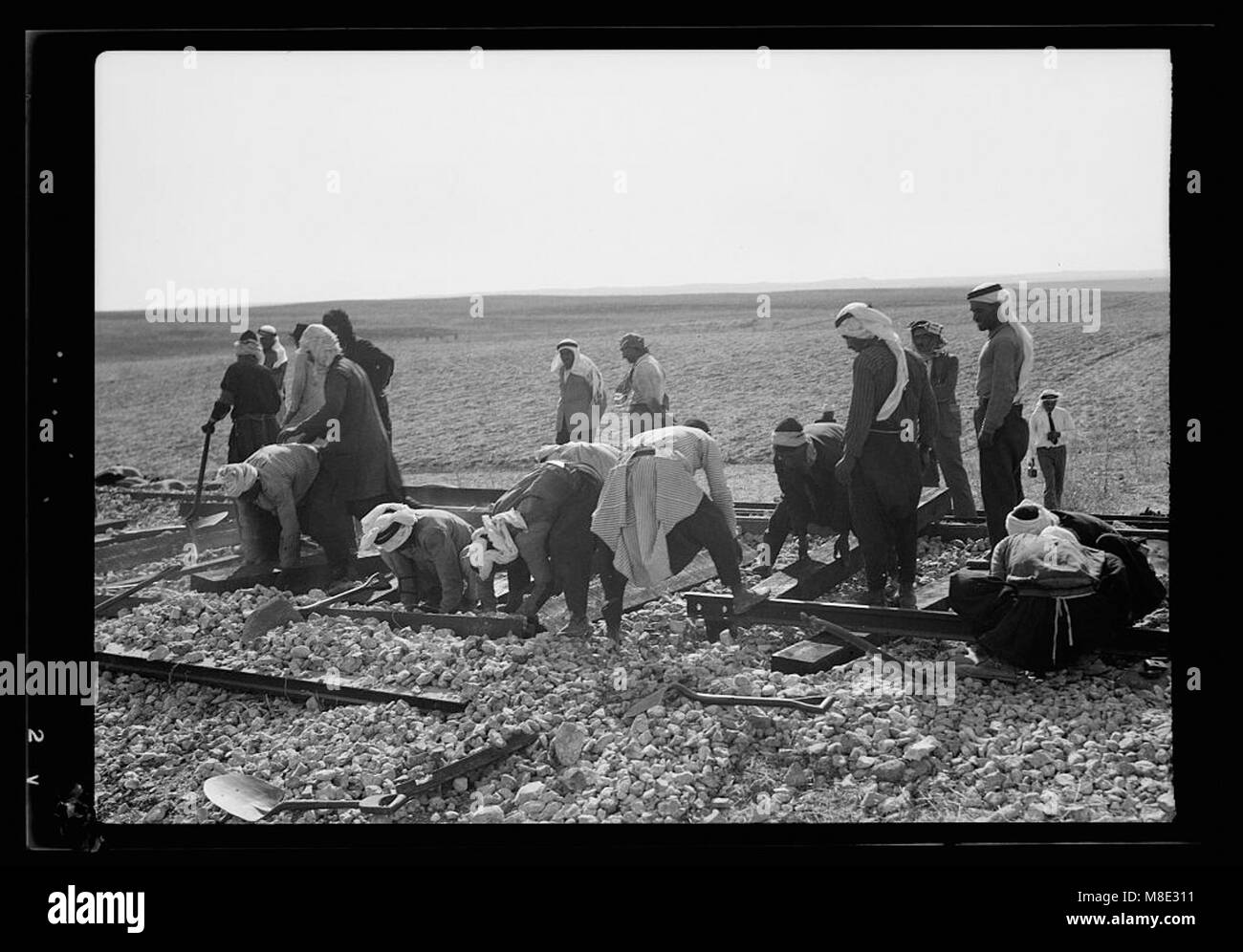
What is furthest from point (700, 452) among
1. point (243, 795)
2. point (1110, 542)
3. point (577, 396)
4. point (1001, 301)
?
point (243, 795)

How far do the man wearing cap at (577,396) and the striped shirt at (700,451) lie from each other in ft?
0.87

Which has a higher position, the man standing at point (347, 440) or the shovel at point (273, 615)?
the man standing at point (347, 440)

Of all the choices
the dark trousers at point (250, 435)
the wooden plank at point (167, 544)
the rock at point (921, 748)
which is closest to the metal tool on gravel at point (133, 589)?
the wooden plank at point (167, 544)

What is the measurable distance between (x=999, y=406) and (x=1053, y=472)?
46 centimetres

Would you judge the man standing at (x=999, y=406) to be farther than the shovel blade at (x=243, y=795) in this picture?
Yes

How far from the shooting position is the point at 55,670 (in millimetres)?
6340

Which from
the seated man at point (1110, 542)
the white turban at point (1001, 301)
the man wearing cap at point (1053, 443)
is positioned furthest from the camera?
the man wearing cap at point (1053, 443)

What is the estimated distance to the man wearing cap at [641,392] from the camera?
21.4 feet

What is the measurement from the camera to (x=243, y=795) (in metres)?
6.12

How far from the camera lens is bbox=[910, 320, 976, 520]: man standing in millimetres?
6375

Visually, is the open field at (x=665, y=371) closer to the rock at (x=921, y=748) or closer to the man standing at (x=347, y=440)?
the man standing at (x=347, y=440)

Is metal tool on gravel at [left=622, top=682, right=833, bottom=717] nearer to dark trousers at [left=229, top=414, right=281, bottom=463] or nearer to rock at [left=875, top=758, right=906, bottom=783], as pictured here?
rock at [left=875, top=758, right=906, bottom=783]

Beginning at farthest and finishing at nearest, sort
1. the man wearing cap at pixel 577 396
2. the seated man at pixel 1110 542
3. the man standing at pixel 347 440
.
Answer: the man standing at pixel 347 440 < the man wearing cap at pixel 577 396 < the seated man at pixel 1110 542
